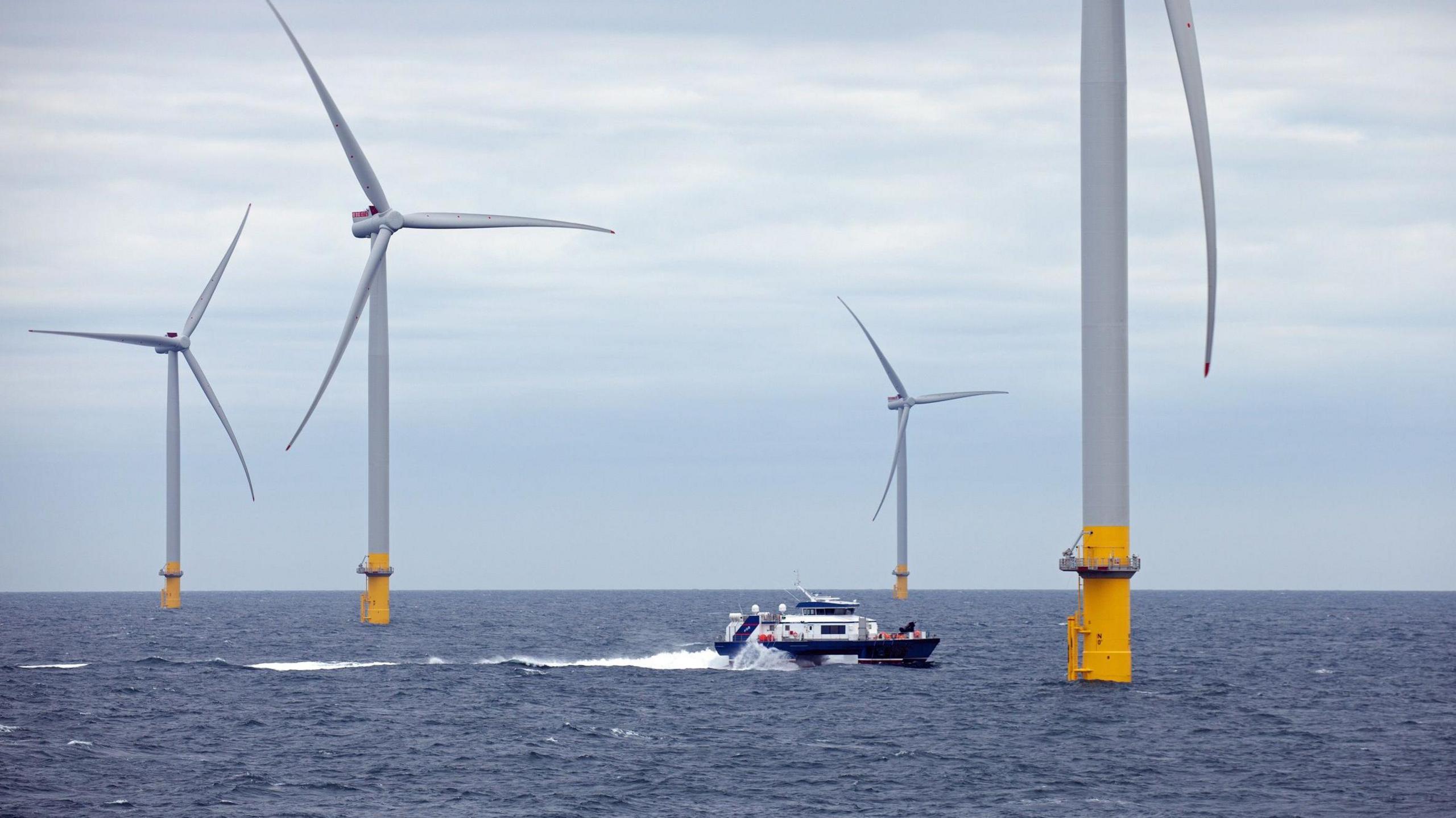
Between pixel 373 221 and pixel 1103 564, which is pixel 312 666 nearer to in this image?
pixel 373 221

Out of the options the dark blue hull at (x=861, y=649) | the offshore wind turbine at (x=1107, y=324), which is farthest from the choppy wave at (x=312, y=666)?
the offshore wind turbine at (x=1107, y=324)

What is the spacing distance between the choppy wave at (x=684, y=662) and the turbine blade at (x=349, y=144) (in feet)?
153

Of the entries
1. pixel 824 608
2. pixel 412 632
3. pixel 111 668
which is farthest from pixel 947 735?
pixel 412 632

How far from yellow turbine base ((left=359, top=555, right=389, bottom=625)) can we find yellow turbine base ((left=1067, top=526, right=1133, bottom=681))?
92.7m

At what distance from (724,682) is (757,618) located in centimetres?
1167

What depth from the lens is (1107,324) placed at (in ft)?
270

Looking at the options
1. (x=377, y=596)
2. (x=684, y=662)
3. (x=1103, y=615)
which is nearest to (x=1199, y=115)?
(x=1103, y=615)

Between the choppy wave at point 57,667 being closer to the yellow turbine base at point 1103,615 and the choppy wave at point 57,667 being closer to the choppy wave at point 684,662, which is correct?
the choppy wave at point 684,662

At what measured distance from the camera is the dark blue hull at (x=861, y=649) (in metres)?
120

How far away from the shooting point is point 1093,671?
86.4 meters

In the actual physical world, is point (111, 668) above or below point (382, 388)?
below

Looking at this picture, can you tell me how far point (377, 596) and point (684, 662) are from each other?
4980 cm

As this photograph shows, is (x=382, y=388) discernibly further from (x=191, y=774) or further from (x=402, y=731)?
(x=191, y=774)

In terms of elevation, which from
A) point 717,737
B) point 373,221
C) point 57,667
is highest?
point 373,221
